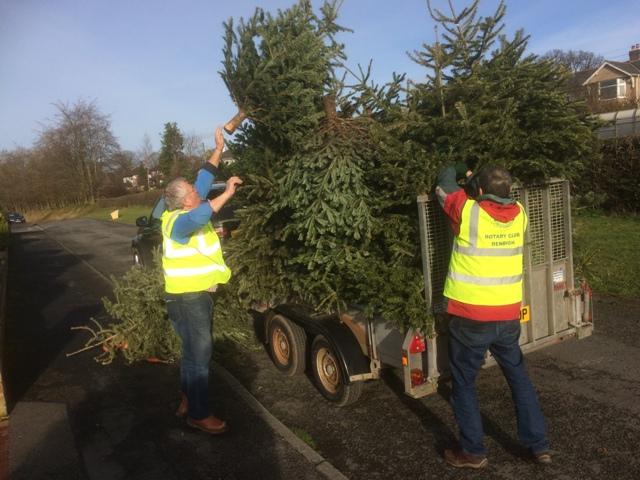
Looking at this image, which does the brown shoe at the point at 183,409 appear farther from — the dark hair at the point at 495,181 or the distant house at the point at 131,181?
the distant house at the point at 131,181

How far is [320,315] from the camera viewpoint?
182 inches

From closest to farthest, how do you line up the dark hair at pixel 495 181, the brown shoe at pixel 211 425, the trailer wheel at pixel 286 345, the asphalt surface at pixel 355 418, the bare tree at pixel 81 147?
the dark hair at pixel 495 181, the asphalt surface at pixel 355 418, the brown shoe at pixel 211 425, the trailer wheel at pixel 286 345, the bare tree at pixel 81 147

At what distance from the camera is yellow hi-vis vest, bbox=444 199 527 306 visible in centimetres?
330

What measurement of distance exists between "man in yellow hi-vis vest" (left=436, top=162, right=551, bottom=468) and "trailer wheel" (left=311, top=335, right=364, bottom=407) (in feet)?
3.72

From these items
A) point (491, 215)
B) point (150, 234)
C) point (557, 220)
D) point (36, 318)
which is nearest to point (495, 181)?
point (491, 215)

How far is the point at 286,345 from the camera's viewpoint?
5.28 metres

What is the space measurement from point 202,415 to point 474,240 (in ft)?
8.29

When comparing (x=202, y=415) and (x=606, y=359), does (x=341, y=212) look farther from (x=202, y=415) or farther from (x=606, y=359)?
(x=606, y=359)

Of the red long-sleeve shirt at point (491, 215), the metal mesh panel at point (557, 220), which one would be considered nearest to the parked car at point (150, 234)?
the metal mesh panel at point (557, 220)

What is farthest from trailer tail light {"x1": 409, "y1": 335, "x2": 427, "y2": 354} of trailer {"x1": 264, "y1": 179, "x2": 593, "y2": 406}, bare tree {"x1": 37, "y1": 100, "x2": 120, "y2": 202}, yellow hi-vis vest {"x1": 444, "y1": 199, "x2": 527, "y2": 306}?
bare tree {"x1": 37, "y1": 100, "x2": 120, "y2": 202}

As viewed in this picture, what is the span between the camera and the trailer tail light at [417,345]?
3.72 m

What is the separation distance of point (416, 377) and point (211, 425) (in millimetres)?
1656

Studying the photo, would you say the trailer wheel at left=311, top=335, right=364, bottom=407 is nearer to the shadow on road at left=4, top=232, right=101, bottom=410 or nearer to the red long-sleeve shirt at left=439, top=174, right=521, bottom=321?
the red long-sleeve shirt at left=439, top=174, right=521, bottom=321

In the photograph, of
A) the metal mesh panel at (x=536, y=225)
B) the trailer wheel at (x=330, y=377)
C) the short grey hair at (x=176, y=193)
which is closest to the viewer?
the short grey hair at (x=176, y=193)
